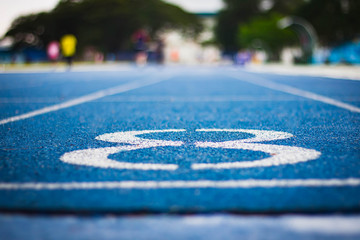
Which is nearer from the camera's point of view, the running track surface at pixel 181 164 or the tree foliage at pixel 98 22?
the running track surface at pixel 181 164

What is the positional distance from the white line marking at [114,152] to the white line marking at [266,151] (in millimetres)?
265

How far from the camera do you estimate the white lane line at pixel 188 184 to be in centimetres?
221

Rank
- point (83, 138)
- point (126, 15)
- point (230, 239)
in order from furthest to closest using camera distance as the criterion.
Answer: point (126, 15) → point (83, 138) → point (230, 239)

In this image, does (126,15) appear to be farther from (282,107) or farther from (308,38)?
(282,107)

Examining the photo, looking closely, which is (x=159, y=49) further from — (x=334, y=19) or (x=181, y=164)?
(x=181, y=164)

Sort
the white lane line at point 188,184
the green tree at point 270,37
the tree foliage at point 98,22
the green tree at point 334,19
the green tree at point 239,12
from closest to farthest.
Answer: the white lane line at point 188,184, the green tree at point 334,19, the green tree at point 270,37, the tree foliage at point 98,22, the green tree at point 239,12

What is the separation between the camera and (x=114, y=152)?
10.2 feet

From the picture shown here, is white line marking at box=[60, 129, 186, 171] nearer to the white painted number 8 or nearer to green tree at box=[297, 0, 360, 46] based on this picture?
the white painted number 8

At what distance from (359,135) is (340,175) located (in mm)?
1637

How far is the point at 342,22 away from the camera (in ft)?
167

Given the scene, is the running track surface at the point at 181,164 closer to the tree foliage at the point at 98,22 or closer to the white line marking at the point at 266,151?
the white line marking at the point at 266,151

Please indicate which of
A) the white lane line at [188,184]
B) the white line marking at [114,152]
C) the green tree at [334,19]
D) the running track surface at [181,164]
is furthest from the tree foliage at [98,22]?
the white lane line at [188,184]

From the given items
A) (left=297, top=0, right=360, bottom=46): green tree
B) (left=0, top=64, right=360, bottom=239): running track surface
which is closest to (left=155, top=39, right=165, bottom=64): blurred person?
(left=297, top=0, right=360, bottom=46): green tree

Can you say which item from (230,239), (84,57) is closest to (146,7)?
(84,57)
